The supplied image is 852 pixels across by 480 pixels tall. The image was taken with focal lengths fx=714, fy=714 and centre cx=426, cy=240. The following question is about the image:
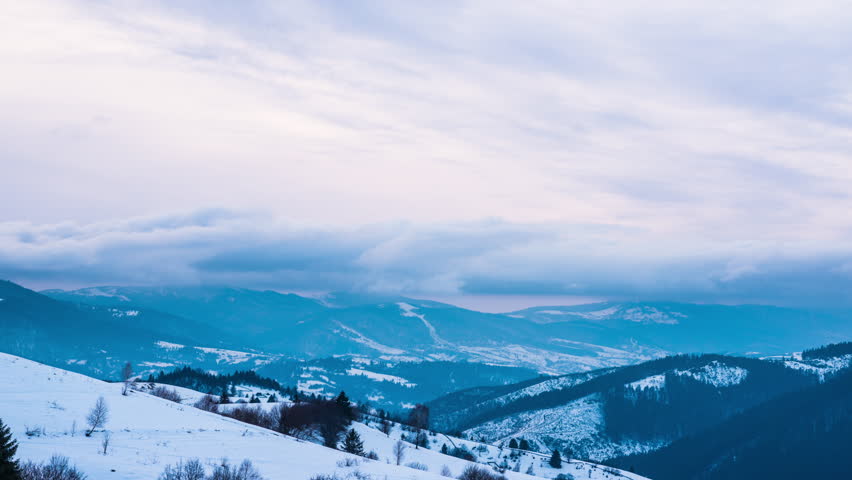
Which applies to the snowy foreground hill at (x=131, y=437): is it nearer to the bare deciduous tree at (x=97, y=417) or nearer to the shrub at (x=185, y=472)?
the bare deciduous tree at (x=97, y=417)

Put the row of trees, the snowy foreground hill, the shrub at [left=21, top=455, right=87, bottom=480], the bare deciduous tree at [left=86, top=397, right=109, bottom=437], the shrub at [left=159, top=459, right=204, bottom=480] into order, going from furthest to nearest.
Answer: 1. the bare deciduous tree at [left=86, top=397, right=109, bottom=437]
2. the snowy foreground hill
3. the shrub at [left=159, top=459, right=204, bottom=480]
4. the shrub at [left=21, top=455, right=87, bottom=480]
5. the row of trees

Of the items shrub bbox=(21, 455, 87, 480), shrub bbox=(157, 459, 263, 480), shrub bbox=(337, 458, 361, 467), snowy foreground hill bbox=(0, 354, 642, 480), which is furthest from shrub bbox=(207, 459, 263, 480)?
shrub bbox=(337, 458, 361, 467)

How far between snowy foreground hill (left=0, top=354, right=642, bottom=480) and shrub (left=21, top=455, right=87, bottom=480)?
2.08 meters

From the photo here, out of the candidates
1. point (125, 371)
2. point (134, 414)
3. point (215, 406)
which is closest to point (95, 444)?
point (134, 414)

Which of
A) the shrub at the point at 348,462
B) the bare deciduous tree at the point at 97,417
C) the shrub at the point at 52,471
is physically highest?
the bare deciduous tree at the point at 97,417

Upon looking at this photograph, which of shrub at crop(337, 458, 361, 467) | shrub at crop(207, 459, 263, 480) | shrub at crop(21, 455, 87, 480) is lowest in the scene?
shrub at crop(21, 455, 87, 480)

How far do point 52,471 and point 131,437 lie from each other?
2894 cm

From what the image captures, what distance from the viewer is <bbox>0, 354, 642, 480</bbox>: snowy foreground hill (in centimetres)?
6975

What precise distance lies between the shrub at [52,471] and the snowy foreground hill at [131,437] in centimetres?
208

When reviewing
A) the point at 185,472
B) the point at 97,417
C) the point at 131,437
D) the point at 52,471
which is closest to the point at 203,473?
the point at 185,472

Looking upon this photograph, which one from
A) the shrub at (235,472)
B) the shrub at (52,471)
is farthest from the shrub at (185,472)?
the shrub at (52,471)

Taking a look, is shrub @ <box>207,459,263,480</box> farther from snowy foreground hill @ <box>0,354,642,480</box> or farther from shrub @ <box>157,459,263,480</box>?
snowy foreground hill @ <box>0,354,642,480</box>

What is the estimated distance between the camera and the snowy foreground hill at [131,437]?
229 ft

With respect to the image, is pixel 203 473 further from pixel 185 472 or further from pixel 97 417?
pixel 97 417
